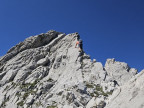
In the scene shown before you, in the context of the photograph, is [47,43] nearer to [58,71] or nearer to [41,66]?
[41,66]

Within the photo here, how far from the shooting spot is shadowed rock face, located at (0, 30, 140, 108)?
43.0 metres

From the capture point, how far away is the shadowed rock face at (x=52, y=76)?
43.0m

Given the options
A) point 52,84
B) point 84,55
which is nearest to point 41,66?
point 52,84

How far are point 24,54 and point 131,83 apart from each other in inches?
2639

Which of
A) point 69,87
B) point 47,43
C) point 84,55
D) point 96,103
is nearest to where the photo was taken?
point 96,103

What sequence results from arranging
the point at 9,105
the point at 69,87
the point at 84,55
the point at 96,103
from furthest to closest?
the point at 84,55, the point at 9,105, the point at 69,87, the point at 96,103

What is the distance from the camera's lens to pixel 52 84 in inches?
2051

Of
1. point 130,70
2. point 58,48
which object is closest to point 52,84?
point 58,48

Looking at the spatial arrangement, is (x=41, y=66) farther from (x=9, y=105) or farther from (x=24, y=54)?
(x=9, y=105)

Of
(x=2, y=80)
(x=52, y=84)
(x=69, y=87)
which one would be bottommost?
(x=69, y=87)

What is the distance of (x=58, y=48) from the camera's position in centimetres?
7625

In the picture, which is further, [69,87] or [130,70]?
[130,70]

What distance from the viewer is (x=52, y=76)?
58375 mm

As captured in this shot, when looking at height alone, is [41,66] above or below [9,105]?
above
